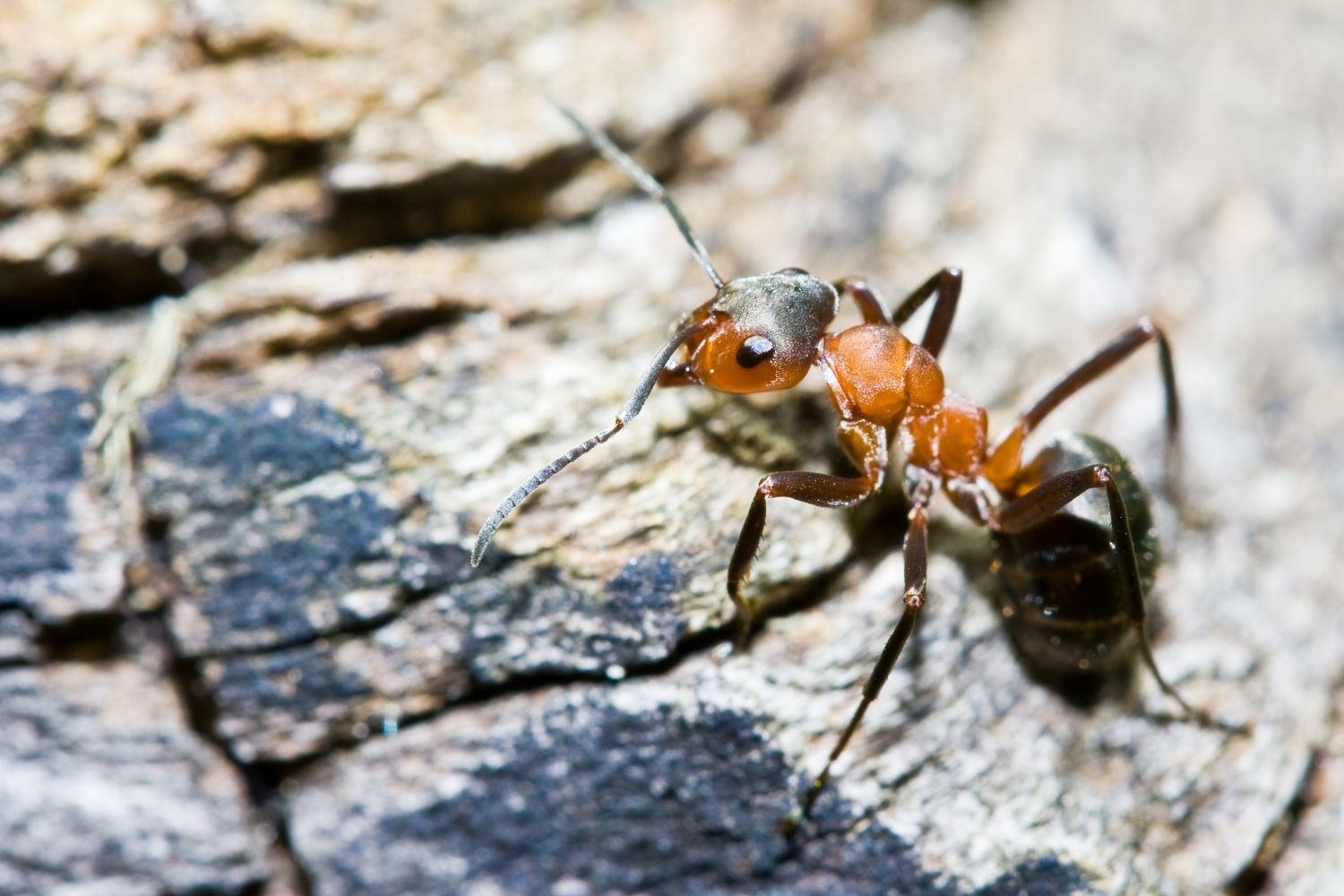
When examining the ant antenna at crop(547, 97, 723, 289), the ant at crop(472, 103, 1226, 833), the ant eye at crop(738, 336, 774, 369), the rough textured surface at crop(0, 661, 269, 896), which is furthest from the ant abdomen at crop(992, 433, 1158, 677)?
the rough textured surface at crop(0, 661, 269, 896)

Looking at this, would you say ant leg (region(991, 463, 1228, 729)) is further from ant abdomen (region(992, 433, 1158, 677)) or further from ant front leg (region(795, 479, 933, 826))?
ant front leg (region(795, 479, 933, 826))

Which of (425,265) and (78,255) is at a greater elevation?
(425,265)

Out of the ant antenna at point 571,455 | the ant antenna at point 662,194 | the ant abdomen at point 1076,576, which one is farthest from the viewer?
the ant antenna at point 662,194

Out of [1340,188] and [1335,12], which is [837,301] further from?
[1335,12]

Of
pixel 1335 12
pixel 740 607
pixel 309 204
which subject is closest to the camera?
pixel 740 607

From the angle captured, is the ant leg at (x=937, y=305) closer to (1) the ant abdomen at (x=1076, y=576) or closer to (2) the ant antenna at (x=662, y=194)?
(1) the ant abdomen at (x=1076, y=576)

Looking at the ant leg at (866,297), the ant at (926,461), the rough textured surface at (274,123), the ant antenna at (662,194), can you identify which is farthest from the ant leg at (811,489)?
the rough textured surface at (274,123)

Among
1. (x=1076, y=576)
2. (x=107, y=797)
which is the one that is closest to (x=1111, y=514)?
(x=1076, y=576)

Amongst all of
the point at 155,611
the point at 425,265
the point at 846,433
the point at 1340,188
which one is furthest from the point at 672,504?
the point at 1340,188
